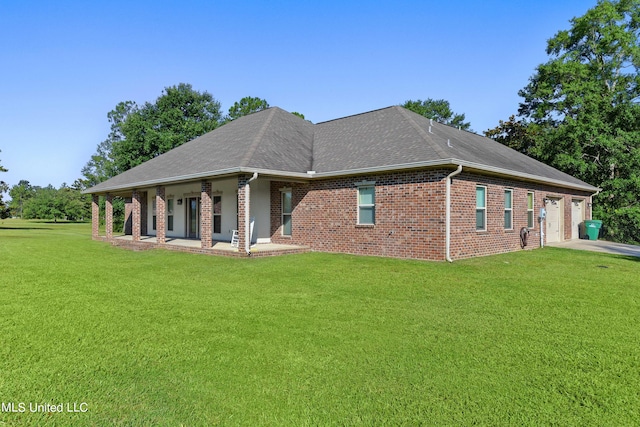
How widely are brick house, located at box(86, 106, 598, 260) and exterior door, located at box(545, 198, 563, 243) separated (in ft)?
0.16

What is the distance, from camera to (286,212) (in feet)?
51.1

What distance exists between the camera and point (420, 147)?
1216 cm

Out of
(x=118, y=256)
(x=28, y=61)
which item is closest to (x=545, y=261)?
(x=118, y=256)

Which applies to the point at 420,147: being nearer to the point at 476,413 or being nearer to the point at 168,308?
the point at 168,308

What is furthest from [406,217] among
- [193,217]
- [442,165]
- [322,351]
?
[193,217]

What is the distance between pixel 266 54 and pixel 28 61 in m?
10.2

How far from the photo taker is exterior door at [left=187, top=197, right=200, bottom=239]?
752 inches

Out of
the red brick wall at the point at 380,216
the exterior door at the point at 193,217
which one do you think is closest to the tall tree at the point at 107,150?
the exterior door at the point at 193,217

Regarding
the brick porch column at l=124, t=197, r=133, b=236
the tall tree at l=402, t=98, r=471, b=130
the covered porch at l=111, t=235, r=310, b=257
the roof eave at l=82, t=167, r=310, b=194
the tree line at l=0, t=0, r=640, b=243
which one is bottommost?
the covered porch at l=111, t=235, r=310, b=257

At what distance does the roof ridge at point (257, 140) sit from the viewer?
1283cm

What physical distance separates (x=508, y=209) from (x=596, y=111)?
1640 centimetres

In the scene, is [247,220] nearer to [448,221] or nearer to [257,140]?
[257,140]

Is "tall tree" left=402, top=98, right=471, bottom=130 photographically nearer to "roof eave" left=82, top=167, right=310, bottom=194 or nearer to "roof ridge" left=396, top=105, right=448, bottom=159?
"roof ridge" left=396, top=105, right=448, bottom=159

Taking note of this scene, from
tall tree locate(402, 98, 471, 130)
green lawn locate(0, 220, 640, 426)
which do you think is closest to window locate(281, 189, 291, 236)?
green lawn locate(0, 220, 640, 426)
